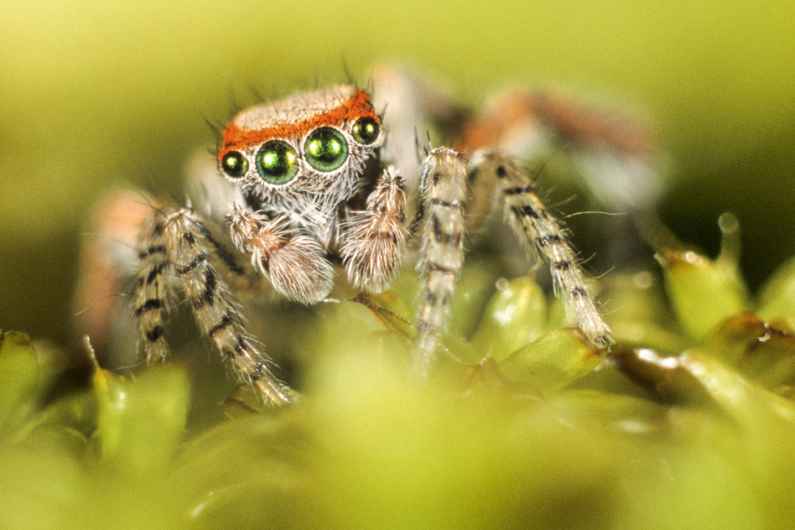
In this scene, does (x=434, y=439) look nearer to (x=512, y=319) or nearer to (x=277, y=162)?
(x=512, y=319)

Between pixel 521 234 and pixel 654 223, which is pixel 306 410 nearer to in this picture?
pixel 521 234

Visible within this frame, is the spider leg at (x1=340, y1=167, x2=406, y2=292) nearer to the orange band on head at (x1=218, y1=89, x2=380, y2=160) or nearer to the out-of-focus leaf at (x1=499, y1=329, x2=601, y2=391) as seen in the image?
the orange band on head at (x1=218, y1=89, x2=380, y2=160)

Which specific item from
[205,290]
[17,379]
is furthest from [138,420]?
[205,290]

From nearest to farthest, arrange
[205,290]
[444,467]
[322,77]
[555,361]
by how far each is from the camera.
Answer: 1. [444,467]
2. [555,361]
3. [205,290]
4. [322,77]

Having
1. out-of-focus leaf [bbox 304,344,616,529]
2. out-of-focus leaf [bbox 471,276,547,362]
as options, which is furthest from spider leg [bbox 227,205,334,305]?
Result: out-of-focus leaf [bbox 304,344,616,529]

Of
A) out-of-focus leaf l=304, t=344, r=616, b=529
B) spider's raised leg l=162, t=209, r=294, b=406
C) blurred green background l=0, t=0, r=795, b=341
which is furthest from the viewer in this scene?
blurred green background l=0, t=0, r=795, b=341

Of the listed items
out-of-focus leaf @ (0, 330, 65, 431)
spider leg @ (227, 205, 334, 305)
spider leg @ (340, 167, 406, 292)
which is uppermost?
spider leg @ (340, 167, 406, 292)

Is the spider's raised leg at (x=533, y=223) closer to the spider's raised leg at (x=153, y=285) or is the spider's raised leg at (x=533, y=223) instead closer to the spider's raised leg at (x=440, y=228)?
the spider's raised leg at (x=440, y=228)

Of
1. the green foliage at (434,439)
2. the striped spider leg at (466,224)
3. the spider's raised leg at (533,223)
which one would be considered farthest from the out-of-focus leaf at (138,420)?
the spider's raised leg at (533,223)
